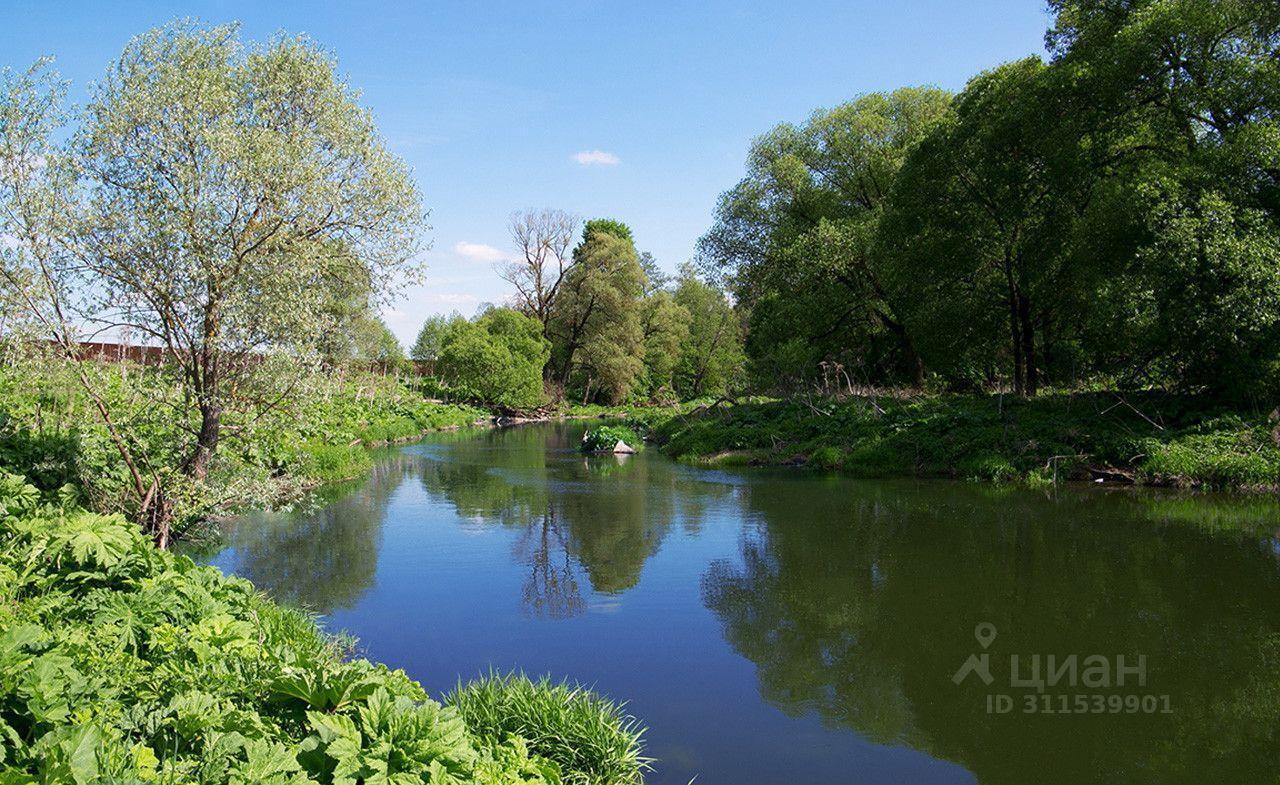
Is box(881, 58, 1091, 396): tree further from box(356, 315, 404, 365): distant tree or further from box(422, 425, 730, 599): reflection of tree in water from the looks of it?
box(356, 315, 404, 365): distant tree

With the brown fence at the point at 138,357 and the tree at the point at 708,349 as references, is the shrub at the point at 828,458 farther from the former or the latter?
the tree at the point at 708,349

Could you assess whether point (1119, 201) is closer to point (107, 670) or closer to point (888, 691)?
point (888, 691)

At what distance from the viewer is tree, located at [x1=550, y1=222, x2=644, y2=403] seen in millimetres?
54031

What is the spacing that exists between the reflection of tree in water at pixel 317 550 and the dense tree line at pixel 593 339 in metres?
32.6

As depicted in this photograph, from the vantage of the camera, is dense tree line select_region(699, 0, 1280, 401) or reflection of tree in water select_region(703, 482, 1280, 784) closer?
reflection of tree in water select_region(703, 482, 1280, 784)

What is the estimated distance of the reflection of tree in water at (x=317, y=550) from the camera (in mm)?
10422

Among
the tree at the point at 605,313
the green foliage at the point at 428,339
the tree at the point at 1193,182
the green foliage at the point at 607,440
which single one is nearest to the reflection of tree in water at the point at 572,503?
the green foliage at the point at 607,440

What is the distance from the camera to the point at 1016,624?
870 cm

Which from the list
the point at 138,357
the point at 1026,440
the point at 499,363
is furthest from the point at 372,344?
the point at 1026,440

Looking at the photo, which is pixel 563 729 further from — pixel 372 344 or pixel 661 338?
pixel 661 338

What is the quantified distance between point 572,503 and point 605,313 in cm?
3814

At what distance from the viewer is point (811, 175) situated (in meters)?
33.2

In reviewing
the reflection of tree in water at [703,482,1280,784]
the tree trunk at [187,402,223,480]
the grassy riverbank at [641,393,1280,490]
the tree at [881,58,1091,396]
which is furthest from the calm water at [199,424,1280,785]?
the tree at [881,58,1091,396]

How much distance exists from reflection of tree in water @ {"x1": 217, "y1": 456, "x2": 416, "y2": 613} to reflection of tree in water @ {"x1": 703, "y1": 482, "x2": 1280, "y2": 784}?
5081 mm
